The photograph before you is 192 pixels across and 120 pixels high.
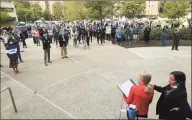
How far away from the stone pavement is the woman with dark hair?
10.4ft

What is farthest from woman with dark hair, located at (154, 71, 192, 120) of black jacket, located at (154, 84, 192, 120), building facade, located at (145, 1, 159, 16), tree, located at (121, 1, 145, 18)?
building facade, located at (145, 1, 159, 16)

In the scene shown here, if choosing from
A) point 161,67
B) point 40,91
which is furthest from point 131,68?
point 40,91

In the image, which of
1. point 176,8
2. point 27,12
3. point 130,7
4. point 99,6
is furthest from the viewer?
point 27,12

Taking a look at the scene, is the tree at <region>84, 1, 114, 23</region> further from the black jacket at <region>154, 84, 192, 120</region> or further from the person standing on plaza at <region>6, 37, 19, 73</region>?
the black jacket at <region>154, 84, 192, 120</region>

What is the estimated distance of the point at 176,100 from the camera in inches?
133

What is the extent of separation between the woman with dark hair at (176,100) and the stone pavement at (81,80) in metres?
3.17

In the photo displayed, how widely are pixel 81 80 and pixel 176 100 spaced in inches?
264

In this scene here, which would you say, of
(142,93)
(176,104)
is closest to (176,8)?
(142,93)

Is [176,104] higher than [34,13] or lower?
lower

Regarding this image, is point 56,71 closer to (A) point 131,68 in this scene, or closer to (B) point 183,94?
(A) point 131,68

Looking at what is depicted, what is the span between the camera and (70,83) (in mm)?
9508

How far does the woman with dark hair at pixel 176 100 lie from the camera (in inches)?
132

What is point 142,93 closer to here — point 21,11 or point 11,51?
point 11,51

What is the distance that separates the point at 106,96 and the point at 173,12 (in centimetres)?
3220
